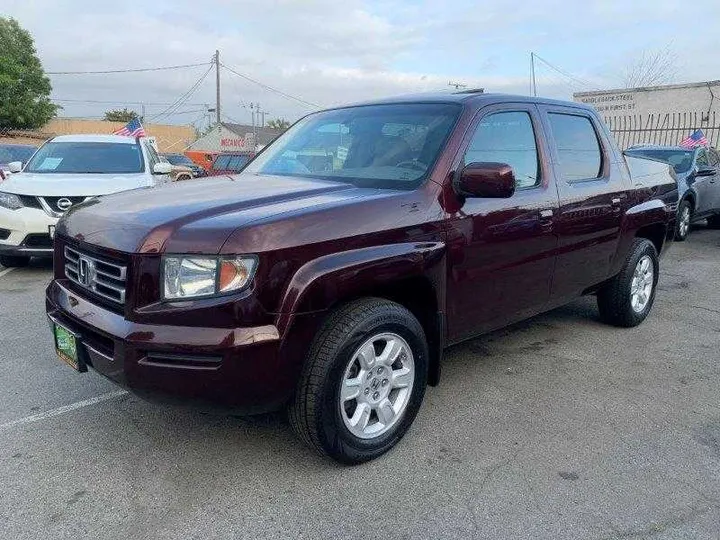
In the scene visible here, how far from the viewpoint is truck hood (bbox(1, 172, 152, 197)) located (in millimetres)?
6910

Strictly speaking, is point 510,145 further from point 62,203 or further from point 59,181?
point 59,181

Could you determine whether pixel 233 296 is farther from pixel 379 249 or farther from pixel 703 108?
pixel 703 108

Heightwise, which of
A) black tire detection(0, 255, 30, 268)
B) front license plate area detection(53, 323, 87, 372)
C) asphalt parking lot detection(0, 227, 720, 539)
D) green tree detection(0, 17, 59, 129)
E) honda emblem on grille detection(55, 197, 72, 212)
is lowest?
asphalt parking lot detection(0, 227, 720, 539)

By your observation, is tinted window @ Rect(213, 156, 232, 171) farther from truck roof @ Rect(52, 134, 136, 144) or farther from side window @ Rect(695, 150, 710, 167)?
side window @ Rect(695, 150, 710, 167)

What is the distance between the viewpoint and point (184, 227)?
102 inches

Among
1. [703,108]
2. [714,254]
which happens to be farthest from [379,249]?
[703,108]

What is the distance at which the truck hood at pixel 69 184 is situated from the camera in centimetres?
691

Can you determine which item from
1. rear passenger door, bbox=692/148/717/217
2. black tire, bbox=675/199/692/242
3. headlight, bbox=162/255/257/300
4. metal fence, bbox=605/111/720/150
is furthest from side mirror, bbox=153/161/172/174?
metal fence, bbox=605/111/720/150

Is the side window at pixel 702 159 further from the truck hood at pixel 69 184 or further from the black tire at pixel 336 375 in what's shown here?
the black tire at pixel 336 375

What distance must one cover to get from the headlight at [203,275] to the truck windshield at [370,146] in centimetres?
107

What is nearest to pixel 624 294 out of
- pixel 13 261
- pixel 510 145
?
pixel 510 145

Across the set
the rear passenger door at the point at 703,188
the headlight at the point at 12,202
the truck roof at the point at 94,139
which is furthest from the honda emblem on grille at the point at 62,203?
the rear passenger door at the point at 703,188

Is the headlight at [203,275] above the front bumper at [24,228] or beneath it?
above

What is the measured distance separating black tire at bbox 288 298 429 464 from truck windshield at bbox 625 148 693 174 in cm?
890
